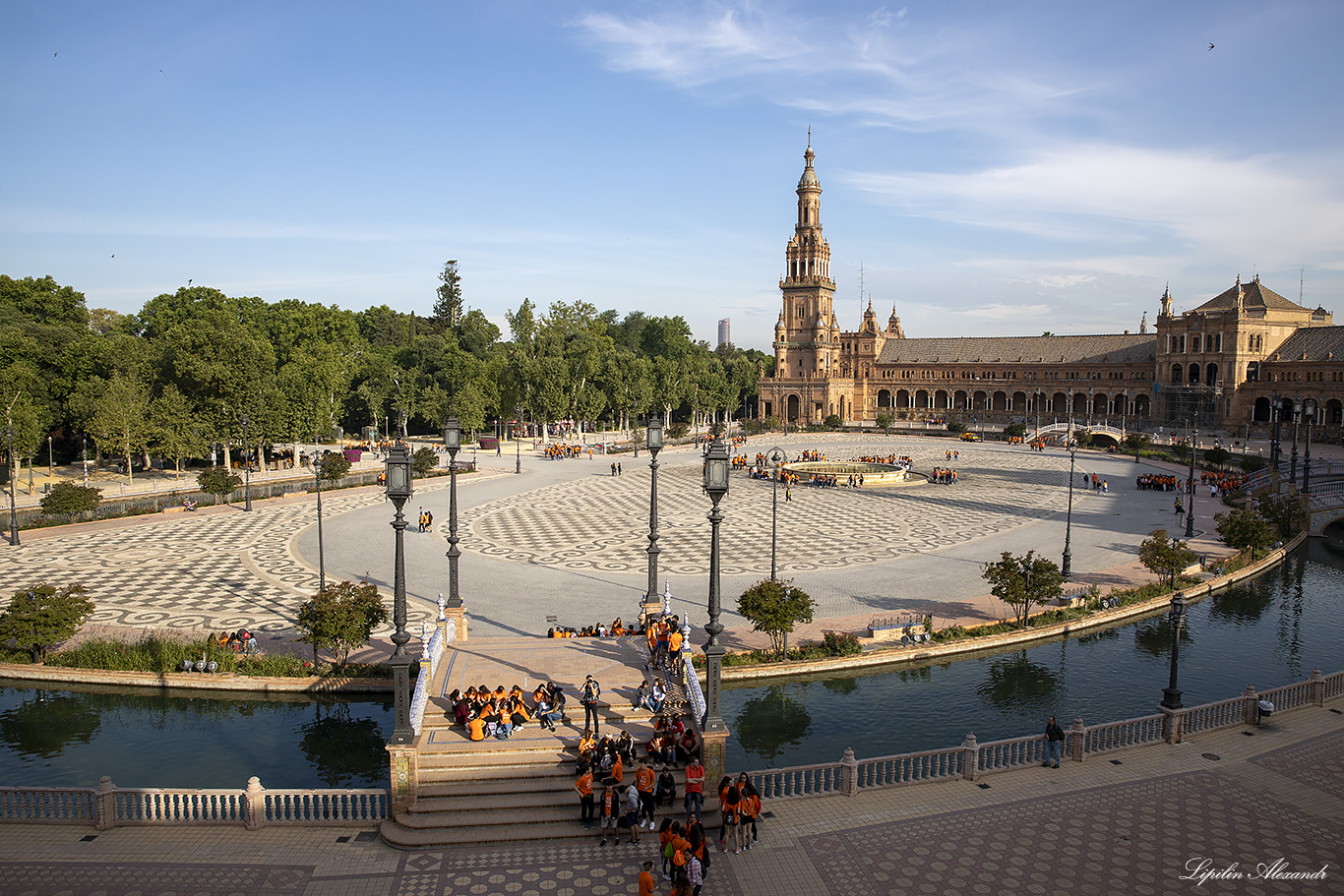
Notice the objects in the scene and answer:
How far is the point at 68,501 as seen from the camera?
1460 inches

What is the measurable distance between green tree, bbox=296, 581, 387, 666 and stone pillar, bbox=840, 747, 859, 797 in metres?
11.6

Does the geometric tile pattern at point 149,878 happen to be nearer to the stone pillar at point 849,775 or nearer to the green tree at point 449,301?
the stone pillar at point 849,775

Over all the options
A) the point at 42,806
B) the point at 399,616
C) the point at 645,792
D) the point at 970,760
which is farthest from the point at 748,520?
the point at 42,806

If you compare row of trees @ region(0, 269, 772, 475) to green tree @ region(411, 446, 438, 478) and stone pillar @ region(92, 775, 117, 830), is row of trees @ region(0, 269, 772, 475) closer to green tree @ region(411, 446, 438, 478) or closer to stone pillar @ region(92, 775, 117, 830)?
green tree @ region(411, 446, 438, 478)

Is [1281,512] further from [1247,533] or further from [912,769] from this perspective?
[912,769]

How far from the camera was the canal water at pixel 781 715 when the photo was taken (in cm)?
1664

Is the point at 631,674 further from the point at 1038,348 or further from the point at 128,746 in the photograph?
the point at 1038,348

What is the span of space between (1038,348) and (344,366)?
86.6 m

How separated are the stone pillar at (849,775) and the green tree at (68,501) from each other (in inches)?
1458

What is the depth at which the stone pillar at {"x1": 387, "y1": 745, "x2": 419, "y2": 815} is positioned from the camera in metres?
13.1

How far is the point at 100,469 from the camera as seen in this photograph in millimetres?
56469

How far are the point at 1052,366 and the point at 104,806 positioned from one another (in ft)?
374

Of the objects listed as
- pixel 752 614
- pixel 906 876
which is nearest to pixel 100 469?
pixel 752 614

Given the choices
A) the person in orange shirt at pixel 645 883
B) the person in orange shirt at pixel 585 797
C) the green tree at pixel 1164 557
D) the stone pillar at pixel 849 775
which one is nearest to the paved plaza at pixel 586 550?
the green tree at pixel 1164 557
